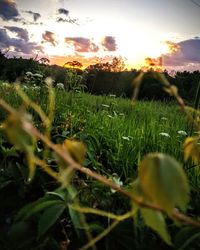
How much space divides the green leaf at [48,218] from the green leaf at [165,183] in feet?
2.60

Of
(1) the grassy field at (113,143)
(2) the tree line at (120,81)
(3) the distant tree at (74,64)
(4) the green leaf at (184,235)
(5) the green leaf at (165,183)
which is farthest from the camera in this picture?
(2) the tree line at (120,81)

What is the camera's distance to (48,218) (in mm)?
1160

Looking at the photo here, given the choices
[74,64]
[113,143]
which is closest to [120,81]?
[74,64]

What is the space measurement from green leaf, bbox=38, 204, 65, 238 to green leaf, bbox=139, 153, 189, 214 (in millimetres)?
792

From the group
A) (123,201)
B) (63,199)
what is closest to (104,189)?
(123,201)

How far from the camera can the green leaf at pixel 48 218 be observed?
114 cm

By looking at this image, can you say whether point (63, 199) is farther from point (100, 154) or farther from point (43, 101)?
point (43, 101)

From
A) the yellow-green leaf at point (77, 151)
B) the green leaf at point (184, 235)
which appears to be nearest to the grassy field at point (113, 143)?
the green leaf at point (184, 235)

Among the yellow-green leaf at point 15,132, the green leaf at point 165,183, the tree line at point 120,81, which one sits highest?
the yellow-green leaf at point 15,132

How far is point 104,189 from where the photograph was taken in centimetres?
164

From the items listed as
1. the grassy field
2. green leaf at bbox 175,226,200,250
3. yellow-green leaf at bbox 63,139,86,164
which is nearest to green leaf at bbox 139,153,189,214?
yellow-green leaf at bbox 63,139,86,164

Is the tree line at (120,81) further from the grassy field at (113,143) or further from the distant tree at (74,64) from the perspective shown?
the grassy field at (113,143)

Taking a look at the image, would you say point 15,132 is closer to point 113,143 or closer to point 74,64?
point 113,143

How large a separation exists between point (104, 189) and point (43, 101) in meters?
2.55
